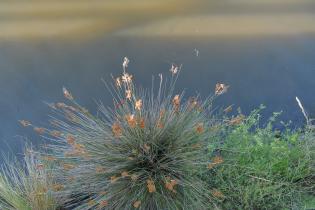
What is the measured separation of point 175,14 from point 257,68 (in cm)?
88

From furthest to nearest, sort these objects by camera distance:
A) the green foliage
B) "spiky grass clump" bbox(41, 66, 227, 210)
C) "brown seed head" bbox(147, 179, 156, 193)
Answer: the green foliage, "spiky grass clump" bbox(41, 66, 227, 210), "brown seed head" bbox(147, 179, 156, 193)

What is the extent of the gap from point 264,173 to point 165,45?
1.75m

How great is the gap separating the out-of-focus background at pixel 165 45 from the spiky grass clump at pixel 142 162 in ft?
4.63

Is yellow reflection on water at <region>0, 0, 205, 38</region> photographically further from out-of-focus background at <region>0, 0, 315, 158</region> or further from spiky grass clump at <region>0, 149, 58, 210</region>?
spiky grass clump at <region>0, 149, 58, 210</region>

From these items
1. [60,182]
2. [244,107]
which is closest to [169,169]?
[60,182]

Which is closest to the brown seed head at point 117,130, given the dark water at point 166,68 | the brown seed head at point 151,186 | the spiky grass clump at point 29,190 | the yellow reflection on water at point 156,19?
the brown seed head at point 151,186

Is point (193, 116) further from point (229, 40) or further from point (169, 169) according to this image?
point (229, 40)

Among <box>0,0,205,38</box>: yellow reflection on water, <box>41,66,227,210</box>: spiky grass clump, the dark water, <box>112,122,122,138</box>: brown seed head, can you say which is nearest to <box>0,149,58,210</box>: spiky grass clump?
<box>41,66,227,210</box>: spiky grass clump

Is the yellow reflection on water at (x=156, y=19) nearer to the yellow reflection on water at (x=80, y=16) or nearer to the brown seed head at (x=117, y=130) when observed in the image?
the yellow reflection on water at (x=80, y=16)

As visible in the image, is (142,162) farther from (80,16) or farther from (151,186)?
(80,16)

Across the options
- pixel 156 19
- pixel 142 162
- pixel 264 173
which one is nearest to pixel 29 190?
pixel 142 162

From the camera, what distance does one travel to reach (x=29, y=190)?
9.68 feet

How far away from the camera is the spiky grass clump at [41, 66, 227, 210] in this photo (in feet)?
8.70

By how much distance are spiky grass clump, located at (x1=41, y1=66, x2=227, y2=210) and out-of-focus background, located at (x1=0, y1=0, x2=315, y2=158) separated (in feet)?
4.63
